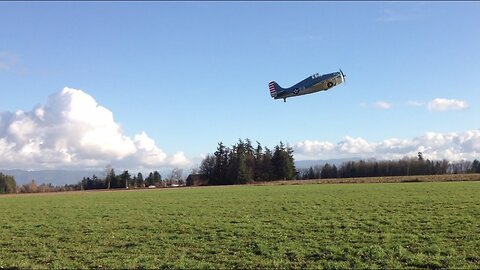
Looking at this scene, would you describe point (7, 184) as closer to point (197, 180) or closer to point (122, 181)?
point (122, 181)

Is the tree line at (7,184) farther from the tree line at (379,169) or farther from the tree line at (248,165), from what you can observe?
the tree line at (379,169)

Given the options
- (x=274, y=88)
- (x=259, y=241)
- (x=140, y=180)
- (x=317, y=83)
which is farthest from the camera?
(x=140, y=180)

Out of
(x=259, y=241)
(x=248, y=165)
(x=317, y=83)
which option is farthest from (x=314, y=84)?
(x=248, y=165)

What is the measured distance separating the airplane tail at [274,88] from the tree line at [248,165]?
11869 centimetres

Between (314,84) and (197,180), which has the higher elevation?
(314,84)

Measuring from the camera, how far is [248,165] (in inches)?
6093

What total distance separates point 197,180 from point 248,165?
22214 mm

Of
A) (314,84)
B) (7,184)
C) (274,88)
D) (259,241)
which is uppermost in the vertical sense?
(274,88)

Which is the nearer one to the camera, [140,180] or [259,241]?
[259,241]

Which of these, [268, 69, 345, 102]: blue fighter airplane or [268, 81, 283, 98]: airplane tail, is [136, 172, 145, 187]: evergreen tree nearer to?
[268, 81, 283, 98]: airplane tail

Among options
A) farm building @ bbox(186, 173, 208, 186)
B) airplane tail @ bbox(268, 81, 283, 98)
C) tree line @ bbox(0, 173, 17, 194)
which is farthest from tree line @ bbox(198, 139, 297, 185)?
airplane tail @ bbox(268, 81, 283, 98)

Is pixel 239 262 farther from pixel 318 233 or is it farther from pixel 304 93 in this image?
pixel 304 93

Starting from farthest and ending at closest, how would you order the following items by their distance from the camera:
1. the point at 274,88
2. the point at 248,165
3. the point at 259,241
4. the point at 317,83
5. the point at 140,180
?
the point at 140,180, the point at 248,165, the point at 274,88, the point at 317,83, the point at 259,241

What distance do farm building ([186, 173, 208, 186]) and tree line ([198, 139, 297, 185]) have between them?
127 cm
